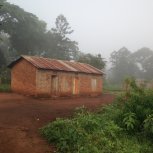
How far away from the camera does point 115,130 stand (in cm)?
1312

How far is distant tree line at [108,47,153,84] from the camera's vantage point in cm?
8462

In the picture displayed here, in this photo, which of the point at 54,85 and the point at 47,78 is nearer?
the point at 47,78

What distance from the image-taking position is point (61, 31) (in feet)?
239

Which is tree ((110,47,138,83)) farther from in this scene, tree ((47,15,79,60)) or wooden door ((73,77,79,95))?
wooden door ((73,77,79,95))

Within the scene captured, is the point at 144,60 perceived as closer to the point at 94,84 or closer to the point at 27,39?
the point at 27,39

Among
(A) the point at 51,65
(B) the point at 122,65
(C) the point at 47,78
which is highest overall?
(B) the point at 122,65

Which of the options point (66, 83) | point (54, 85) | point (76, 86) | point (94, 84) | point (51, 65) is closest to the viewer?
point (54, 85)

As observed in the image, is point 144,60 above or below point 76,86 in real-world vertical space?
above

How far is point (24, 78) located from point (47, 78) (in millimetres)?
2187

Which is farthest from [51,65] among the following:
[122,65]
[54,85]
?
[122,65]

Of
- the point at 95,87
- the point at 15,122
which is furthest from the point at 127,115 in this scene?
the point at 95,87

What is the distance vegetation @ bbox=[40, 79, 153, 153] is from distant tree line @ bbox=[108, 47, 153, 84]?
6688 centimetres

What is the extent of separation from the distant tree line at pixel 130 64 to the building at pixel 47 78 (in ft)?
168

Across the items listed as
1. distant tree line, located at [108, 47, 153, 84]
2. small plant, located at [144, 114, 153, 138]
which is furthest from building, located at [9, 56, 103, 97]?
distant tree line, located at [108, 47, 153, 84]
